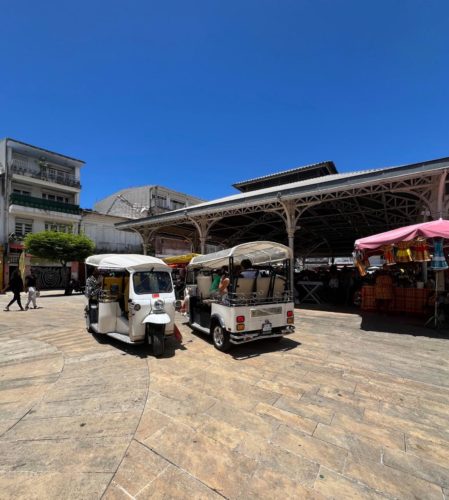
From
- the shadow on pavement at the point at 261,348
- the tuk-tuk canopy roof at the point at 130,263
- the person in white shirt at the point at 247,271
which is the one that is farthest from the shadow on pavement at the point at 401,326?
the tuk-tuk canopy roof at the point at 130,263

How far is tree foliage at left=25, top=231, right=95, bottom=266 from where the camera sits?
21484 millimetres

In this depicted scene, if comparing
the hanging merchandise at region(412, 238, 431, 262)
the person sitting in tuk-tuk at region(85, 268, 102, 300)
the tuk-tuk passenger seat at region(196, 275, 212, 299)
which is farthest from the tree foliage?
the hanging merchandise at region(412, 238, 431, 262)

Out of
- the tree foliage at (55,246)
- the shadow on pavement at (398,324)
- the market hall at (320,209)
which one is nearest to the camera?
the shadow on pavement at (398,324)

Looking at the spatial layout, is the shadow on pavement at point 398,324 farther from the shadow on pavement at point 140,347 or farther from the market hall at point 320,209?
the shadow on pavement at point 140,347

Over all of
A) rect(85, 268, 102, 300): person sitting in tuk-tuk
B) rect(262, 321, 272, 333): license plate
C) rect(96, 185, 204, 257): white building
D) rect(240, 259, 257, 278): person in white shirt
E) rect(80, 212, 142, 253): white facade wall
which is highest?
rect(96, 185, 204, 257): white building

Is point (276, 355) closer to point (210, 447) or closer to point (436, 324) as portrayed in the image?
point (210, 447)

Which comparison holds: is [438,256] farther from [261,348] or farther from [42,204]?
[42,204]

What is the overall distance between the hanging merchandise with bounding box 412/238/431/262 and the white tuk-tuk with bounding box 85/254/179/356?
7.15m

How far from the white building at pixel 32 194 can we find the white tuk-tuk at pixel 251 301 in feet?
88.2

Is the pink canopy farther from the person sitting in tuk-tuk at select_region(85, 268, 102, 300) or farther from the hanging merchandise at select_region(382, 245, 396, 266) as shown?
the person sitting in tuk-tuk at select_region(85, 268, 102, 300)

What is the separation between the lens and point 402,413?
3.49m

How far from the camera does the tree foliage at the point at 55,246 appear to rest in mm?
21484

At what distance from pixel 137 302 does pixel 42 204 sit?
28271 millimetres

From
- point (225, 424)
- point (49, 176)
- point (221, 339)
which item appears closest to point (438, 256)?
point (221, 339)
